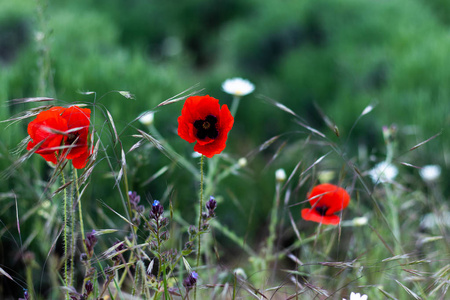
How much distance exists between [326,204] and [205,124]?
14.6 inches

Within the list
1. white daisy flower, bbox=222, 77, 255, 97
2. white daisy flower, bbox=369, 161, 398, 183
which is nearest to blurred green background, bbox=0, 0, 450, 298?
white daisy flower, bbox=369, 161, 398, 183

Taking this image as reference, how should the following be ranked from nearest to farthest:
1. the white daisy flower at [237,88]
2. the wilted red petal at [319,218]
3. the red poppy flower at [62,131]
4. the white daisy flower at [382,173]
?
1. the red poppy flower at [62,131]
2. the wilted red petal at [319,218]
3. the white daisy flower at [382,173]
4. the white daisy flower at [237,88]

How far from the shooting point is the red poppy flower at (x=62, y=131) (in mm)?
887

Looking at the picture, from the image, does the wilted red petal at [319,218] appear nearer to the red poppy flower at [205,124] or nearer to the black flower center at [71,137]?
the red poppy flower at [205,124]

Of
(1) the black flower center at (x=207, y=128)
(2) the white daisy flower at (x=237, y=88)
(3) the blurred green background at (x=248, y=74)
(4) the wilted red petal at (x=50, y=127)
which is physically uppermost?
(4) the wilted red petal at (x=50, y=127)

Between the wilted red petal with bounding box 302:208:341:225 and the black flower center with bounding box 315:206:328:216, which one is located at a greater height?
the wilted red petal with bounding box 302:208:341:225

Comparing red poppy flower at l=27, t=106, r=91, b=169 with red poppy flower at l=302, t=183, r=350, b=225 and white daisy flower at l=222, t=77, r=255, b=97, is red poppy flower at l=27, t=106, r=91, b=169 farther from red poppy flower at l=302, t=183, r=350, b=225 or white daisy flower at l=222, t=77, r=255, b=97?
white daisy flower at l=222, t=77, r=255, b=97

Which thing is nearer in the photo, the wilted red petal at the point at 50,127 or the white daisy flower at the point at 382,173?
the wilted red petal at the point at 50,127

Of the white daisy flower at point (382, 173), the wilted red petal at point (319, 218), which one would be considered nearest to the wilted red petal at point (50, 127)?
Answer: the wilted red petal at point (319, 218)

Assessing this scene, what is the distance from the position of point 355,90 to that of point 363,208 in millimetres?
1442

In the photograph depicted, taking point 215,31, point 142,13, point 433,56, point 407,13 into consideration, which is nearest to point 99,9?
point 142,13

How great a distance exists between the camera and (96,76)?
8.52 feet

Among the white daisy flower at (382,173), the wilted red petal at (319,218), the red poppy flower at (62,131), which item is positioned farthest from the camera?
the white daisy flower at (382,173)

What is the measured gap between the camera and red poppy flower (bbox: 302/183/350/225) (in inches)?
43.2
